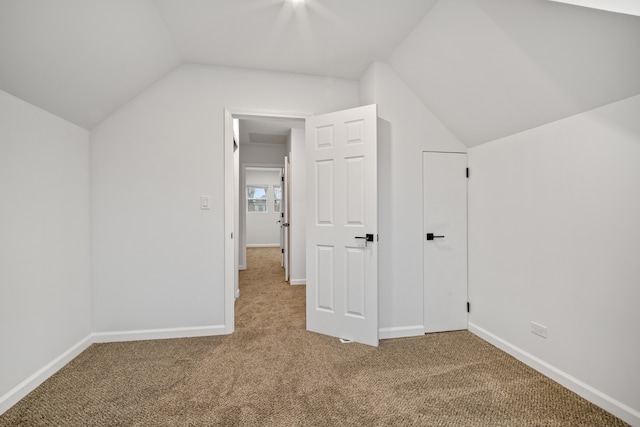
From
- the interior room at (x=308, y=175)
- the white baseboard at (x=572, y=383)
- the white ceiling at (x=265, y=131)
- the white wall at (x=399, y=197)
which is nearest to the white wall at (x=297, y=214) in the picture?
the white ceiling at (x=265, y=131)

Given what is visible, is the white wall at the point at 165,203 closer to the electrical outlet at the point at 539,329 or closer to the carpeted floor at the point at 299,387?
the carpeted floor at the point at 299,387

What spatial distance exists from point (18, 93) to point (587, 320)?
12.7ft

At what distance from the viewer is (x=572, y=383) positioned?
178 cm

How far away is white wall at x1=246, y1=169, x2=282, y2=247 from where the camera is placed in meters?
9.17

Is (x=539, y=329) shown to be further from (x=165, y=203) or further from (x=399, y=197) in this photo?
(x=165, y=203)

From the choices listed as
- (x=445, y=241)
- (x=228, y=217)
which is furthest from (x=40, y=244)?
(x=445, y=241)

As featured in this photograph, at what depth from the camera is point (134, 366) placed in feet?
6.77

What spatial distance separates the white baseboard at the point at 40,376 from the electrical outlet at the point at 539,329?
3542mm

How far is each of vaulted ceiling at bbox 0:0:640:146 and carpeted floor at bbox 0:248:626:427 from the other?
1.89 metres

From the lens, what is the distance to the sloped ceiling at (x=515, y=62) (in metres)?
1.42

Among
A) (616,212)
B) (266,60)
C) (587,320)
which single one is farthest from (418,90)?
(587,320)

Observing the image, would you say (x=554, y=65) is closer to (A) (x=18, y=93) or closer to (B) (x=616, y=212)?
(B) (x=616, y=212)

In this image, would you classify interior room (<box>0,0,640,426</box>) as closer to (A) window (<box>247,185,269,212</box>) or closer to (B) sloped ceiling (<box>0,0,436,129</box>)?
(B) sloped ceiling (<box>0,0,436,129</box>)

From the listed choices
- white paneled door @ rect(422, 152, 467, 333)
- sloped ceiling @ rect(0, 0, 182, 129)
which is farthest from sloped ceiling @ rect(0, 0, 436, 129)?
white paneled door @ rect(422, 152, 467, 333)
